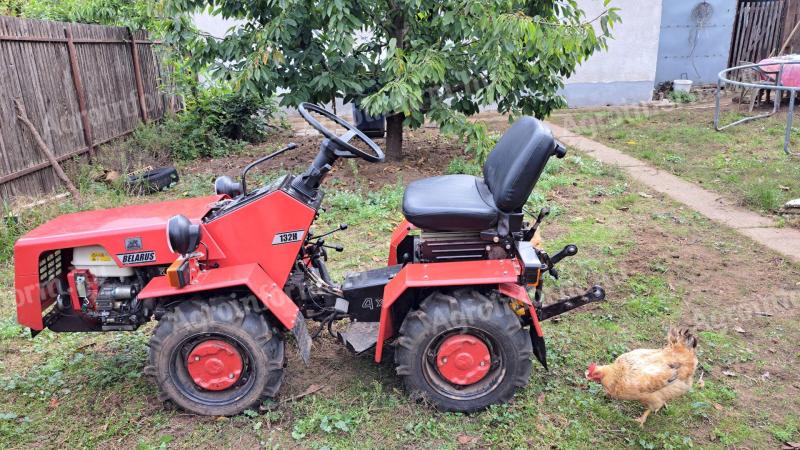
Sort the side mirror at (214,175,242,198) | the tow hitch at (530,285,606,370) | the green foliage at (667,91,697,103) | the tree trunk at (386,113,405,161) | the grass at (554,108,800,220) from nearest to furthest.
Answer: the tow hitch at (530,285,606,370) → the side mirror at (214,175,242,198) → the grass at (554,108,800,220) → the tree trunk at (386,113,405,161) → the green foliage at (667,91,697,103)

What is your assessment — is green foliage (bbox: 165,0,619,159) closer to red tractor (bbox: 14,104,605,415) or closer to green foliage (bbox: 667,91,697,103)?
red tractor (bbox: 14,104,605,415)

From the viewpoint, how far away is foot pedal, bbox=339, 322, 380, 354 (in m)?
3.30

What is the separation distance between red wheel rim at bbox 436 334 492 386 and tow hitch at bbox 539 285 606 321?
47 centimetres

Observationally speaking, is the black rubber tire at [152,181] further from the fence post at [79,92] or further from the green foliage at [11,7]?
the green foliage at [11,7]

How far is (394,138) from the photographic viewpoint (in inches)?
318

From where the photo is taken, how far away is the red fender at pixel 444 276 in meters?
2.96

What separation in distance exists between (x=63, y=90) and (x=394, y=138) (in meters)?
4.28

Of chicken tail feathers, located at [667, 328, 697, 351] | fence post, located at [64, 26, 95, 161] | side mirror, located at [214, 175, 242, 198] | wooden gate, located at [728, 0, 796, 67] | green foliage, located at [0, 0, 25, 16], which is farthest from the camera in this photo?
wooden gate, located at [728, 0, 796, 67]

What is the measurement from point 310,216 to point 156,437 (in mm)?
1373

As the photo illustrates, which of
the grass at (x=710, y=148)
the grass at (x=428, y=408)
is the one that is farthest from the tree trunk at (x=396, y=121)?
the grass at (x=710, y=148)

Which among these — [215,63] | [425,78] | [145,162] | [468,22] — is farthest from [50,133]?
[468,22]

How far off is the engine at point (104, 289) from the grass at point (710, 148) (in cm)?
609

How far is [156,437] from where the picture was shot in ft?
9.77

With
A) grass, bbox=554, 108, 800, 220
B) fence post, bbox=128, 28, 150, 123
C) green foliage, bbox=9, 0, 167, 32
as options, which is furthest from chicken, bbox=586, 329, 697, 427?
fence post, bbox=128, 28, 150, 123
